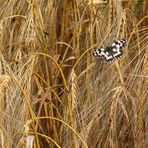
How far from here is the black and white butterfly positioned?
4.99ft

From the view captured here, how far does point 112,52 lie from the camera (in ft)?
5.00

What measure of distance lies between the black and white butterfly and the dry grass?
4 centimetres

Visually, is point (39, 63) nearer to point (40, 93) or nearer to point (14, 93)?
point (40, 93)

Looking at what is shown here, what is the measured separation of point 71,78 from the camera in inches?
59.9

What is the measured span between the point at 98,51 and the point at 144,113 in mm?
216

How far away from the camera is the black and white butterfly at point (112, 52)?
4.99 ft

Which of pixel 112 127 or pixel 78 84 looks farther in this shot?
pixel 78 84

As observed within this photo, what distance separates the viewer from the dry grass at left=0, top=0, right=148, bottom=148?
146 centimetres

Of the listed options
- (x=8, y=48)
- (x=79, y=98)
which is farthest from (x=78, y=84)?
(x=8, y=48)

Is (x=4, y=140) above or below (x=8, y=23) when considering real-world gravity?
below

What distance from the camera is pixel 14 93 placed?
1483 mm

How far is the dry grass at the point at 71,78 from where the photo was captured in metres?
1.46

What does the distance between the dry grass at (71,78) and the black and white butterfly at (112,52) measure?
4cm

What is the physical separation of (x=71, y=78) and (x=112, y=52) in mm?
134
